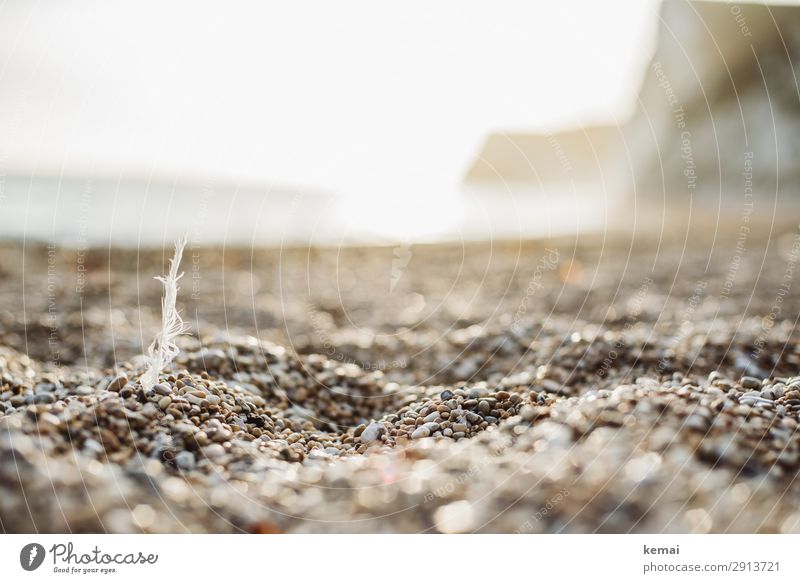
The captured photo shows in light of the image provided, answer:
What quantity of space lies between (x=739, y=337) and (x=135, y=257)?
9795 millimetres

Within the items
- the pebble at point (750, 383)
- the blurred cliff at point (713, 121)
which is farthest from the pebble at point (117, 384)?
the blurred cliff at point (713, 121)

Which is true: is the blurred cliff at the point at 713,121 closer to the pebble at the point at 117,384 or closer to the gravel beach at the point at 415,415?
the gravel beach at the point at 415,415

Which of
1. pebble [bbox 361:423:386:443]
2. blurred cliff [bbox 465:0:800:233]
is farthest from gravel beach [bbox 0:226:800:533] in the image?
blurred cliff [bbox 465:0:800:233]

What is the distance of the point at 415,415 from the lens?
3729 mm

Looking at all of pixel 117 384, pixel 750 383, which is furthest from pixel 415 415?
pixel 750 383

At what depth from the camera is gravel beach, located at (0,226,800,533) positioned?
2783 mm

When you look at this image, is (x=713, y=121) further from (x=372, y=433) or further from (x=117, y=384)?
(x=117, y=384)

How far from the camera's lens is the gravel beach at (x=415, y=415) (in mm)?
2783

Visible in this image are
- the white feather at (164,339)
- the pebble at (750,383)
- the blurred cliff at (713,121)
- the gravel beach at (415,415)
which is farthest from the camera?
the blurred cliff at (713,121)

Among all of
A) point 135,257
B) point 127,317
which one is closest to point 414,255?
point 135,257

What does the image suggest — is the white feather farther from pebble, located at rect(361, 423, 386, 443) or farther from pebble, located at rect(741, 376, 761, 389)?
pebble, located at rect(741, 376, 761, 389)

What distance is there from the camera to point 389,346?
19.8 feet

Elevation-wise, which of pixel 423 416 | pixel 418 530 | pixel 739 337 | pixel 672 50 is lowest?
pixel 418 530
